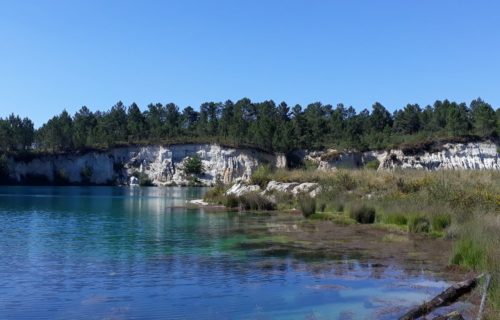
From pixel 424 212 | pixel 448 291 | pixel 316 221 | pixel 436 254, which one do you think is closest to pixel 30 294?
pixel 448 291

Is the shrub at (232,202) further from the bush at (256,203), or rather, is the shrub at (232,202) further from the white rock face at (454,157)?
the white rock face at (454,157)

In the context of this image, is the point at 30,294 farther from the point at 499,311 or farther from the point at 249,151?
the point at 249,151

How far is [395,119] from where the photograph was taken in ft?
453

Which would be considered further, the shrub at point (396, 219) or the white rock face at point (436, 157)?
the white rock face at point (436, 157)

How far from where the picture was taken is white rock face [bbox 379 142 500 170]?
340 feet

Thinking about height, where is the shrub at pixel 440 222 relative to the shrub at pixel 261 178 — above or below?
below

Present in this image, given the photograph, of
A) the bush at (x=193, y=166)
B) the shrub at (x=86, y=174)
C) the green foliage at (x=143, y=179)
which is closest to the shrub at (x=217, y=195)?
the bush at (x=193, y=166)

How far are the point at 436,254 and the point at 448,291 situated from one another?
6437 millimetres

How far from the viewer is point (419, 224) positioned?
22.4 metres

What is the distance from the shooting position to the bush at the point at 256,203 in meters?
40.2

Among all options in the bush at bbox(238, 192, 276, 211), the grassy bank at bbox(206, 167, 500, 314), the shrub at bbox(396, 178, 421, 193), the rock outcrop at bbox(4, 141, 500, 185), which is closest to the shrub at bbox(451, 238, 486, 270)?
the grassy bank at bbox(206, 167, 500, 314)

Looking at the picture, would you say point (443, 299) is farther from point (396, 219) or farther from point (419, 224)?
point (396, 219)

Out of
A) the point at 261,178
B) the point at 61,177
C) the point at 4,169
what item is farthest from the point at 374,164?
the point at 4,169

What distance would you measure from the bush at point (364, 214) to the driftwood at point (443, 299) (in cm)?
1575
